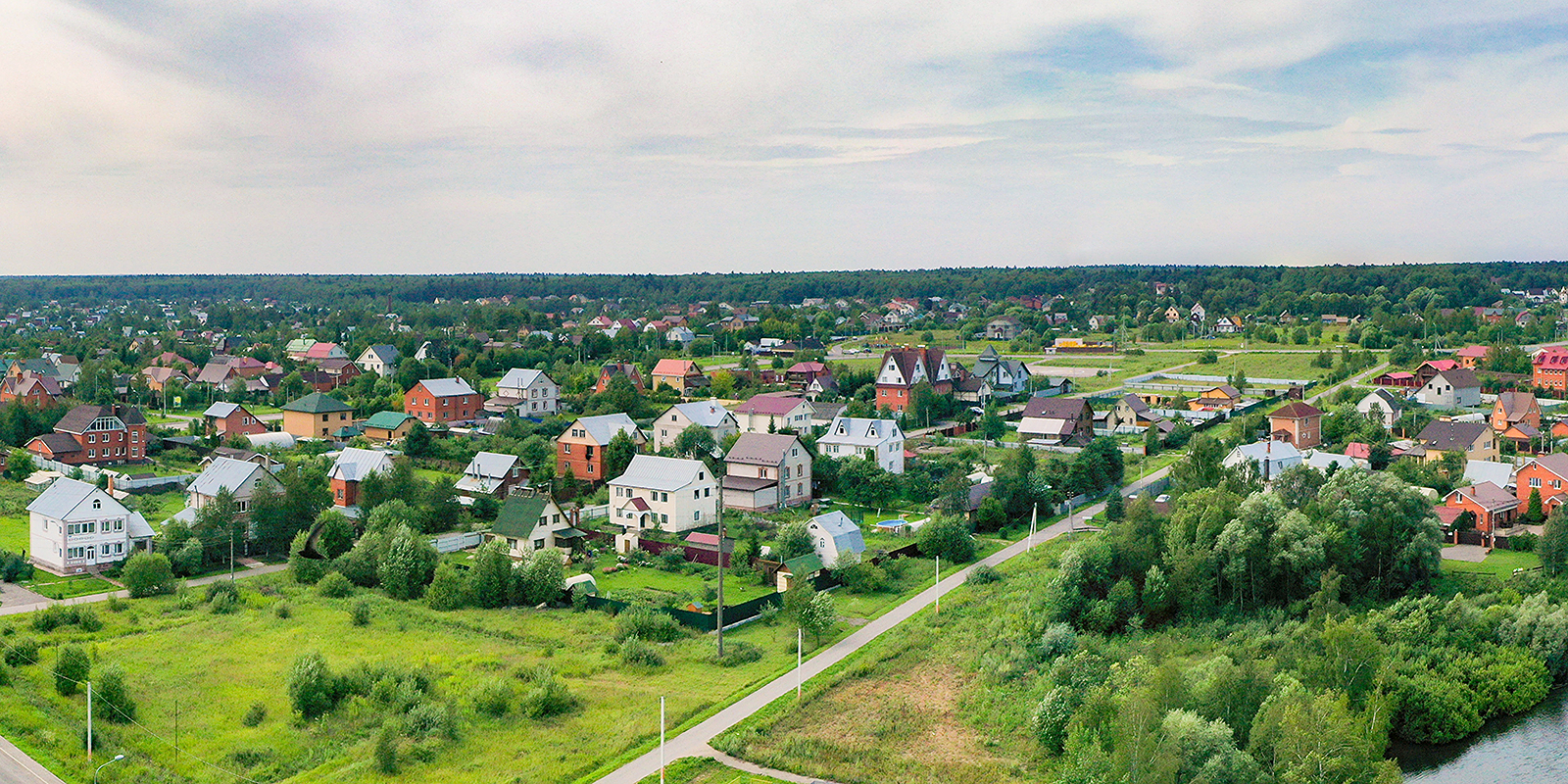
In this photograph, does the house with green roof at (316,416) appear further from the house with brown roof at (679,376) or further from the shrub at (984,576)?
the shrub at (984,576)

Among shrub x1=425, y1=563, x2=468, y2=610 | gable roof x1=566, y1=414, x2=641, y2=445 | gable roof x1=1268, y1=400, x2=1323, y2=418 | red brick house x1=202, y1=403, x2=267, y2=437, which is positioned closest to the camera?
shrub x1=425, y1=563, x2=468, y2=610

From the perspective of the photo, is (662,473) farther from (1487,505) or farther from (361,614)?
(1487,505)

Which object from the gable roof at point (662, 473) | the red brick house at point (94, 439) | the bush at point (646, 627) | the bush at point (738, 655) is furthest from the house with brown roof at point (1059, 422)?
the red brick house at point (94, 439)

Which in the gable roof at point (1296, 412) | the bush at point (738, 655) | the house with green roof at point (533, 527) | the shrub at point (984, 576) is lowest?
the bush at point (738, 655)

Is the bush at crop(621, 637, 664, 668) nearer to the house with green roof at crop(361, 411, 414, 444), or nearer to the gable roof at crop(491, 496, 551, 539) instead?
the gable roof at crop(491, 496, 551, 539)

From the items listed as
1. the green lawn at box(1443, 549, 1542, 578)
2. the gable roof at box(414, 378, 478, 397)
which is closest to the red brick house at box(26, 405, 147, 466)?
the gable roof at box(414, 378, 478, 397)

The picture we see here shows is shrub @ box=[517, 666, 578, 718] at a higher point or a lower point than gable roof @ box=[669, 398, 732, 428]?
lower
